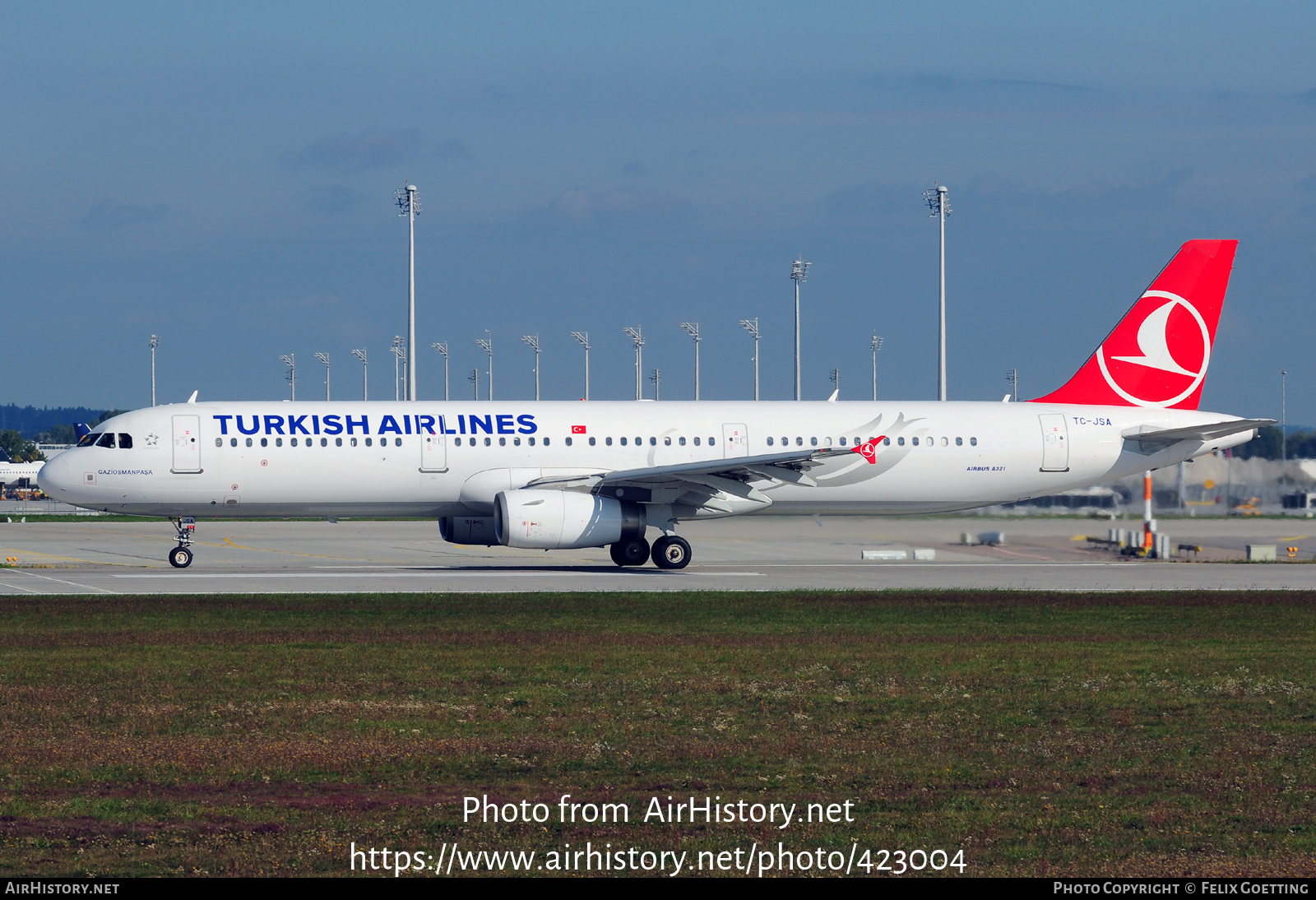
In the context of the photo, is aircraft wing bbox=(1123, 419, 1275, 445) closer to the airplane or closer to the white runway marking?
the airplane

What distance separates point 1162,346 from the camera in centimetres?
3562

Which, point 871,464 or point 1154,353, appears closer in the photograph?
point 871,464

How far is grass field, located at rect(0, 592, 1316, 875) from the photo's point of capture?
863cm

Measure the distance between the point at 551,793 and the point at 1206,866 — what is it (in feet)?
13.7

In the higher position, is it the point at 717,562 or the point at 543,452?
the point at 543,452

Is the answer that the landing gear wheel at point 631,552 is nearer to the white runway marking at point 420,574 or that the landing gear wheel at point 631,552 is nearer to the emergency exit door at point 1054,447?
the white runway marking at point 420,574

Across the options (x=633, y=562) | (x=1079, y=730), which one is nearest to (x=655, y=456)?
(x=633, y=562)

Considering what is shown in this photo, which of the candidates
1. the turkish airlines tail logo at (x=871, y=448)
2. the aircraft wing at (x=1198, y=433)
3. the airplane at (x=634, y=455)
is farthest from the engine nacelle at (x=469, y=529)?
the aircraft wing at (x=1198, y=433)

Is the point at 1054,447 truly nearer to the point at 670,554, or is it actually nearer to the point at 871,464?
the point at 871,464

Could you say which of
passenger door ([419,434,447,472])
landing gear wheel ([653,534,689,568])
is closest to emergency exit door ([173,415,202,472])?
passenger door ([419,434,447,472])

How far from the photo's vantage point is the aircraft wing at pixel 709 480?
1219 inches

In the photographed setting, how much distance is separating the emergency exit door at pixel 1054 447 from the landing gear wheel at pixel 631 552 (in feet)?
32.8

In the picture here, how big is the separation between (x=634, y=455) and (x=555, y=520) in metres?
3.69

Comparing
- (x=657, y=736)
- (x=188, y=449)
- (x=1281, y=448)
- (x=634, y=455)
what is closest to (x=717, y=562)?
(x=634, y=455)
